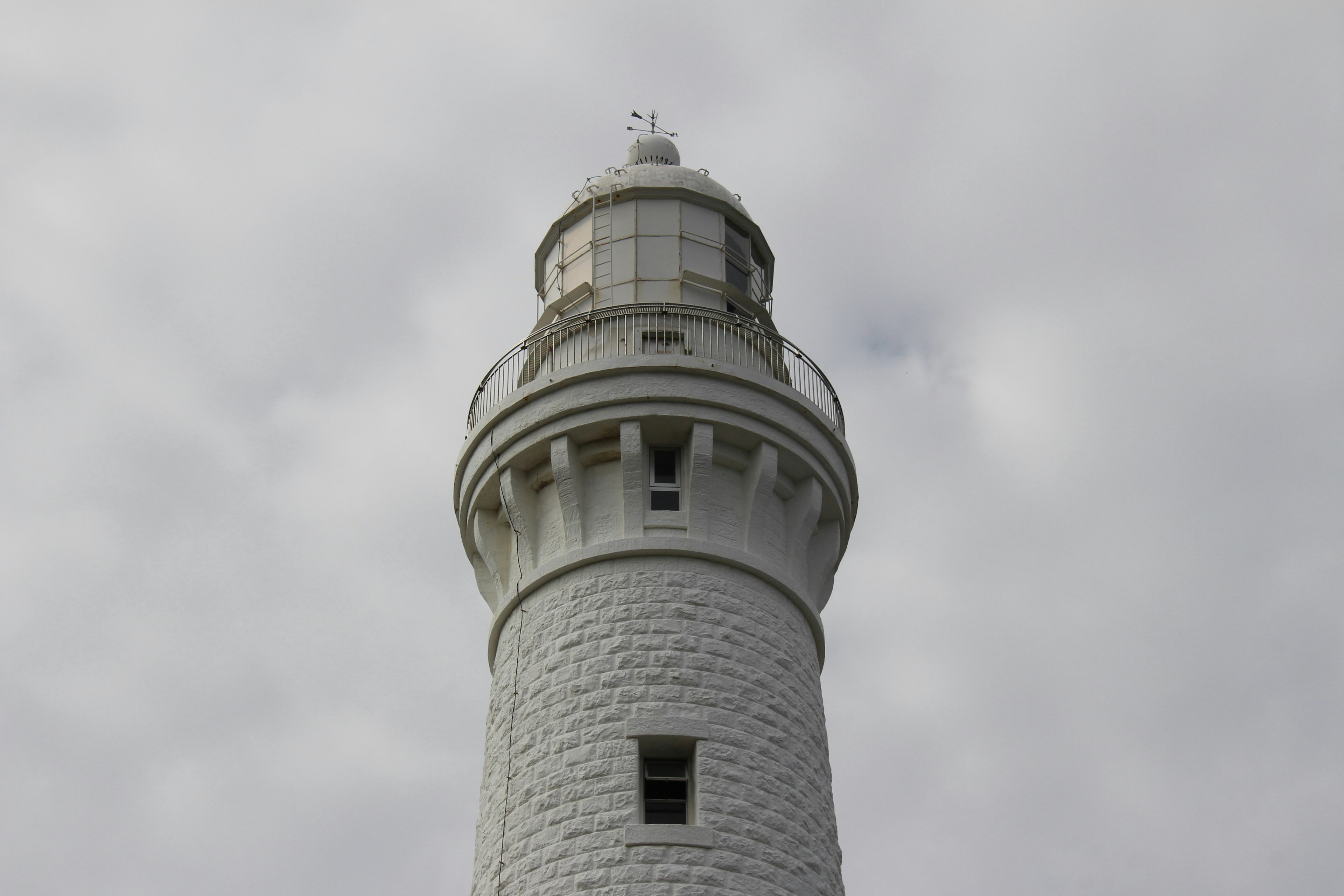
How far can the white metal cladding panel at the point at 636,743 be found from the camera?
20484 mm

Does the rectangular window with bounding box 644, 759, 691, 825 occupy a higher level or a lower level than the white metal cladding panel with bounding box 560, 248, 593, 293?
lower

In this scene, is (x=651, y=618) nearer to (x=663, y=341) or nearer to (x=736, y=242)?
(x=663, y=341)

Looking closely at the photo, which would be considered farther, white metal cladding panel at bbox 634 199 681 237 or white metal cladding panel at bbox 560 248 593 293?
white metal cladding panel at bbox 634 199 681 237

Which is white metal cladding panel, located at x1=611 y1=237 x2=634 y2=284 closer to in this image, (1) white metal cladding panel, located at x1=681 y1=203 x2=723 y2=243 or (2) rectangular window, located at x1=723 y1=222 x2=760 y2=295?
(1) white metal cladding panel, located at x1=681 y1=203 x2=723 y2=243

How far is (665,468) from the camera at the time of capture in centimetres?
2431

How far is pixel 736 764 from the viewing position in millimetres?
21359

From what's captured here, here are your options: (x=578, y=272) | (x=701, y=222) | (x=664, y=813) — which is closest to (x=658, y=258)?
(x=701, y=222)

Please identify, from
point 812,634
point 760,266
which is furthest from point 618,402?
point 760,266

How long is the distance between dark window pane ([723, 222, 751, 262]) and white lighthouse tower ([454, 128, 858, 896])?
1.17 ft

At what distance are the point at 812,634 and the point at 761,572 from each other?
1789mm

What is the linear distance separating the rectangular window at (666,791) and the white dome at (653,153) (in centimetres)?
1272

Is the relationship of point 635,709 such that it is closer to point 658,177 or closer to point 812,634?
point 812,634

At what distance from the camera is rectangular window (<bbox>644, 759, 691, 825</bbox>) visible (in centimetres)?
2105

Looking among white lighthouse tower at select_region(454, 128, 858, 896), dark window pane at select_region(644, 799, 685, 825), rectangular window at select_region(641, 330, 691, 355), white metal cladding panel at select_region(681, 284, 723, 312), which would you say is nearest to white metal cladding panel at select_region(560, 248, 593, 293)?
white lighthouse tower at select_region(454, 128, 858, 896)
